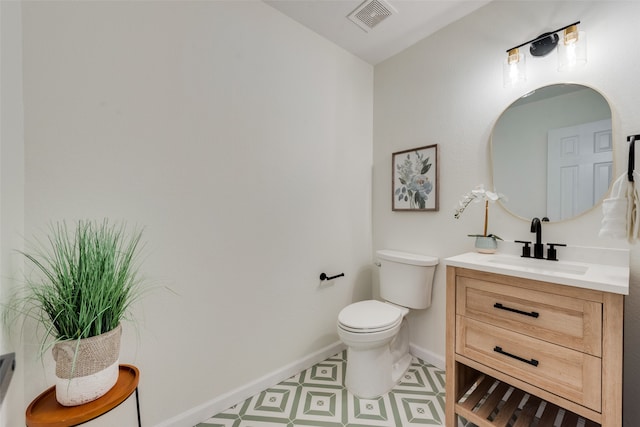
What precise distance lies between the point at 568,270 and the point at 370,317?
3.29 feet

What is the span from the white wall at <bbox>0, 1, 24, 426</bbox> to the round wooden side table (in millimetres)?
90

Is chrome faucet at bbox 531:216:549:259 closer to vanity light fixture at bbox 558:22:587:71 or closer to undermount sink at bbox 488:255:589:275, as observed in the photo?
undermount sink at bbox 488:255:589:275

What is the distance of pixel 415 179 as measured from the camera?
80.0 inches

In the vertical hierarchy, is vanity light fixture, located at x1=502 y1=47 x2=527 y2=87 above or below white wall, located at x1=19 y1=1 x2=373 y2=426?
above

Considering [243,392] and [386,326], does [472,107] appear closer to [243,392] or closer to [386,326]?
[386,326]

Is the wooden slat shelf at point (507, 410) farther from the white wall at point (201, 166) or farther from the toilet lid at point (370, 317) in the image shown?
the white wall at point (201, 166)

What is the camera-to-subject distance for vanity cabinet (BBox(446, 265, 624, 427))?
944mm

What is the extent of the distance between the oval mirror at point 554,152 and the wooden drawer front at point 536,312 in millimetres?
579

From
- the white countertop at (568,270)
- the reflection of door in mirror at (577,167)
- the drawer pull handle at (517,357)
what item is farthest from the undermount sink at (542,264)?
the drawer pull handle at (517,357)

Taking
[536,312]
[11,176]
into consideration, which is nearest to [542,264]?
[536,312]

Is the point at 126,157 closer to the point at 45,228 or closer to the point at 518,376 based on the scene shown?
the point at 45,228

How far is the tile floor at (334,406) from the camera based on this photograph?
4.67ft

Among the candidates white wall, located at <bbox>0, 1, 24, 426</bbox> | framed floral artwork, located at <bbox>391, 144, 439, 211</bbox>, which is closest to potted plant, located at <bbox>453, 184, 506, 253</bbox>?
framed floral artwork, located at <bbox>391, 144, 439, 211</bbox>

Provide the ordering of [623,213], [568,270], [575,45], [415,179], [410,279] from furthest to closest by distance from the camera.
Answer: [415,179]
[410,279]
[575,45]
[568,270]
[623,213]
